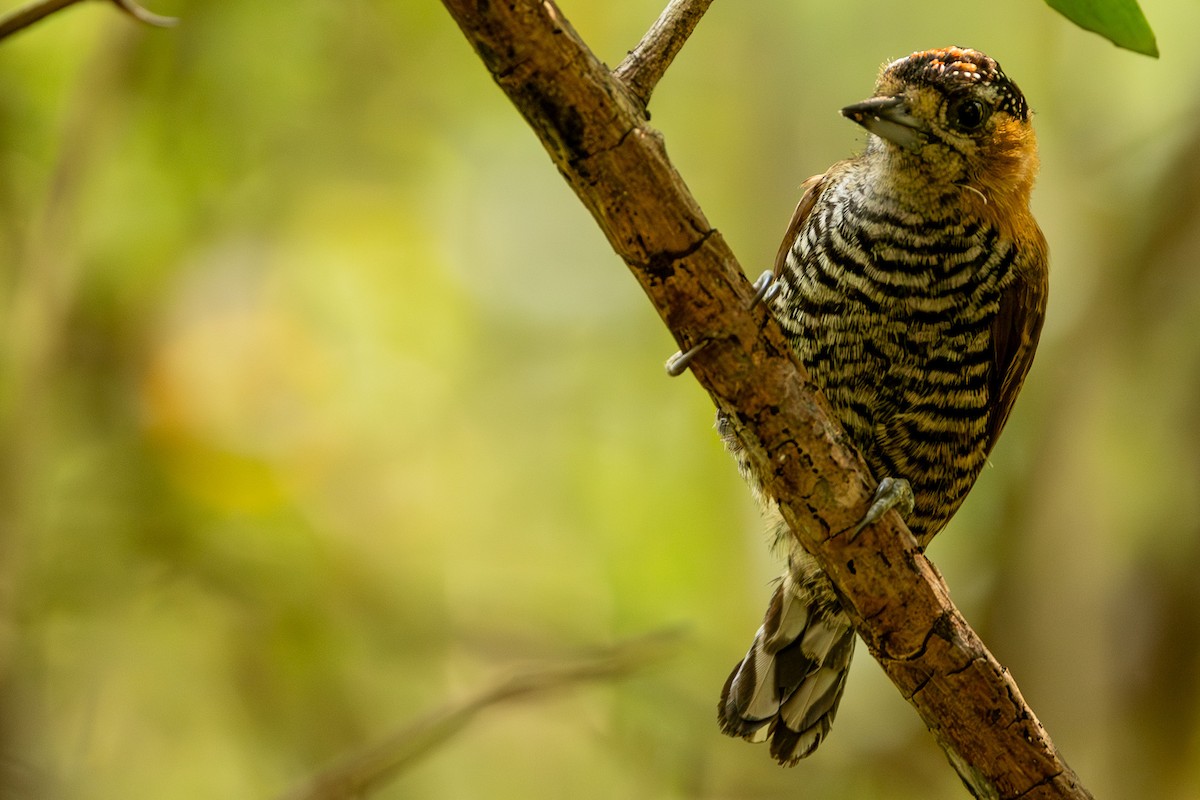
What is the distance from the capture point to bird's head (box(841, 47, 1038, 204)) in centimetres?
254

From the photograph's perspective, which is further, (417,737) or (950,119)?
(417,737)

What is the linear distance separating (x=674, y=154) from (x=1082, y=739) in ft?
10.2

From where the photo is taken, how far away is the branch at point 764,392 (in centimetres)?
160

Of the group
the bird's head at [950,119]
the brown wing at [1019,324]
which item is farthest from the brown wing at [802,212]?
the brown wing at [1019,324]

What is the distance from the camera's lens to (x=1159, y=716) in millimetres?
4121

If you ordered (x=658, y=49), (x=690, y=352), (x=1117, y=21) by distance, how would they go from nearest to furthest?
(x=1117, y=21), (x=658, y=49), (x=690, y=352)

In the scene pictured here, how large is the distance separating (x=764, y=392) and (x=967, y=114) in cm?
110

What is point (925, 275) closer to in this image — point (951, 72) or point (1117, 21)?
point (951, 72)

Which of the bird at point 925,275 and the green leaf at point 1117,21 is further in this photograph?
the bird at point 925,275

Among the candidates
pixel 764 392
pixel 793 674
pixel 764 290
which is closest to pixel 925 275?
pixel 764 290

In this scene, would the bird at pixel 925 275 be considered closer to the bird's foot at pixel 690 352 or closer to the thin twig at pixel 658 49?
the bird's foot at pixel 690 352

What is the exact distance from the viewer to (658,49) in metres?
1.72

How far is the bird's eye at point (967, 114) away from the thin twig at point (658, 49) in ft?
3.44

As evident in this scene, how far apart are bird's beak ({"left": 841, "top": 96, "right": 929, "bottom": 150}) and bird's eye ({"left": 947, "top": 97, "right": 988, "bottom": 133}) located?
8cm
